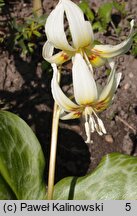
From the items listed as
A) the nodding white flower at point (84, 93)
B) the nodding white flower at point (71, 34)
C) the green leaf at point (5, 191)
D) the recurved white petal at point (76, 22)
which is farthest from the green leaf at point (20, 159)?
the recurved white petal at point (76, 22)

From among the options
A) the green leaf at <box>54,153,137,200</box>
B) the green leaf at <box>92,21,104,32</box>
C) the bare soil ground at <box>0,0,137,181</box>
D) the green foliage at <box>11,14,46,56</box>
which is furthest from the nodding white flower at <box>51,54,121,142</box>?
the green leaf at <box>92,21,104,32</box>

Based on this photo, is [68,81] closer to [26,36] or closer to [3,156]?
[26,36]

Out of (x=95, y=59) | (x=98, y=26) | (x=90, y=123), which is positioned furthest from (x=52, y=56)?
(x=98, y=26)

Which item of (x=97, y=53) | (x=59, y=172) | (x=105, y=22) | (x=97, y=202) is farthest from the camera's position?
(x=105, y=22)

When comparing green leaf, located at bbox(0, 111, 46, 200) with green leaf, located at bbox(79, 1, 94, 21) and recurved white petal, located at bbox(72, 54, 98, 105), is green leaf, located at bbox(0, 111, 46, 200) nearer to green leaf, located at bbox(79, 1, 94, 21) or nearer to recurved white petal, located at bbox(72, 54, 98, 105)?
recurved white petal, located at bbox(72, 54, 98, 105)

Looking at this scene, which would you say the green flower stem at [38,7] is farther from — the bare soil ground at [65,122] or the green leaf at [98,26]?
the green leaf at [98,26]

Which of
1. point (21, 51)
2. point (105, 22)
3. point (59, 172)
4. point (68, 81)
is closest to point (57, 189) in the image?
point (59, 172)
